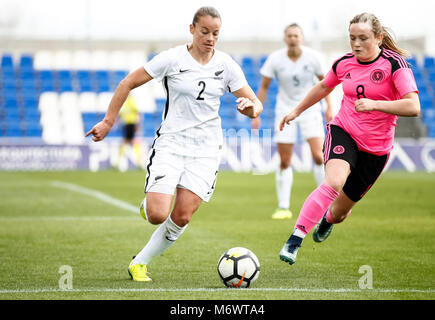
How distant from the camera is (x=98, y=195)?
15.3 meters

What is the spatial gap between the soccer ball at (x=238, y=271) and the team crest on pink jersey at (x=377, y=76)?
75.5 inches

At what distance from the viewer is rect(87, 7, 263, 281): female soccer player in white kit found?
252 inches

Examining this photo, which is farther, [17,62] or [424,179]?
[17,62]

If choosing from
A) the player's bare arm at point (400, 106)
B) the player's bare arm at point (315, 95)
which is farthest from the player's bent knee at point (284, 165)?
the player's bare arm at point (400, 106)

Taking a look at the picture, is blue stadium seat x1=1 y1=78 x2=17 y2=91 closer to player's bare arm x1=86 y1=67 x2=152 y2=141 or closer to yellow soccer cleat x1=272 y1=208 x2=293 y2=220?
yellow soccer cleat x1=272 y1=208 x2=293 y2=220

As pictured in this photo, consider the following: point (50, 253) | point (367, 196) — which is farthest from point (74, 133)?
point (50, 253)

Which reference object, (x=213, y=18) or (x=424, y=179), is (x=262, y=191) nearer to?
(x=424, y=179)

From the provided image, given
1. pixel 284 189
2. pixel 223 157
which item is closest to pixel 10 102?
pixel 223 157

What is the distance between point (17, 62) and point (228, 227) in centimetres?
2607

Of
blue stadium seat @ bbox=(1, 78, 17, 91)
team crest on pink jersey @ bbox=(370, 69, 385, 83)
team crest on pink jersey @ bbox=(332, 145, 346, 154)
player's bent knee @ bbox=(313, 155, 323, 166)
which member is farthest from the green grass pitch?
blue stadium seat @ bbox=(1, 78, 17, 91)

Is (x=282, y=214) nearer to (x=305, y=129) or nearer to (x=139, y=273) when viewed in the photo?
(x=305, y=129)

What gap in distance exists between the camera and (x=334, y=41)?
38250mm

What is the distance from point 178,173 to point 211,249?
6.62ft

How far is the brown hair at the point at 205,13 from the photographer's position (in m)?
6.34
